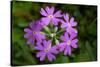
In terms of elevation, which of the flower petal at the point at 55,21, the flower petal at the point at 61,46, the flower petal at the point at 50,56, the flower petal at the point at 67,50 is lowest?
the flower petal at the point at 50,56

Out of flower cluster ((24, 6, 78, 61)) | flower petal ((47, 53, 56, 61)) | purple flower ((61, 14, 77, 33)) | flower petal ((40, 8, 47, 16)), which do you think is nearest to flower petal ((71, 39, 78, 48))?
flower cluster ((24, 6, 78, 61))

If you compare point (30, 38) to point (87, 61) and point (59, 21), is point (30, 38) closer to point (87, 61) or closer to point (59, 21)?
point (59, 21)

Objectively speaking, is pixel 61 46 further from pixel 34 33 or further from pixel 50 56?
pixel 34 33

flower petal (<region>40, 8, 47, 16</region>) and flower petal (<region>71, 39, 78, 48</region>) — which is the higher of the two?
flower petal (<region>40, 8, 47, 16</region>)

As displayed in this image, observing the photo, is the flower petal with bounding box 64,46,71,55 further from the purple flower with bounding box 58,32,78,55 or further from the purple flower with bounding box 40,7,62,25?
the purple flower with bounding box 40,7,62,25

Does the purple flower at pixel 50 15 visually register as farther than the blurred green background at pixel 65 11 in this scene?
Yes

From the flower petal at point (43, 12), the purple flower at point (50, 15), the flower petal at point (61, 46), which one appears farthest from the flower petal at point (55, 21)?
the flower petal at point (61, 46)

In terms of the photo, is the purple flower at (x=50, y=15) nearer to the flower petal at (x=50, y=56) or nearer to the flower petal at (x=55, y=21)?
the flower petal at (x=55, y=21)
